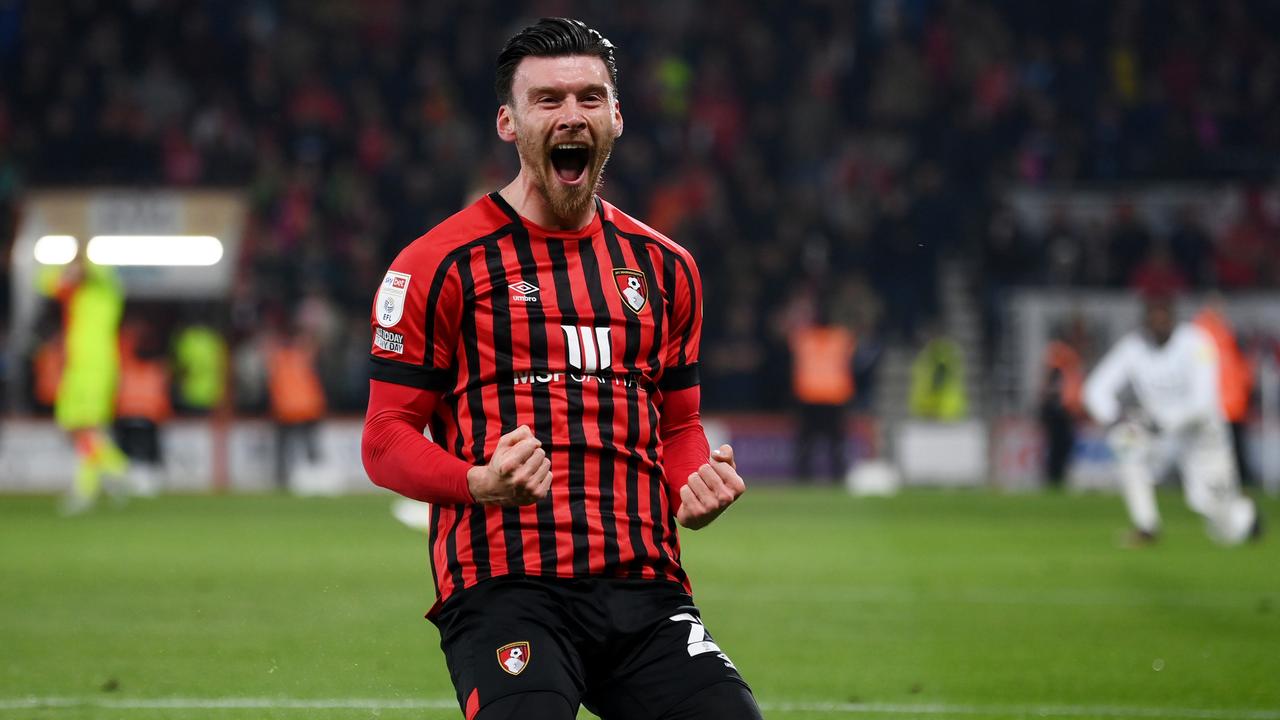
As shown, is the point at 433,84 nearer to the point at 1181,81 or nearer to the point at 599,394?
the point at 1181,81

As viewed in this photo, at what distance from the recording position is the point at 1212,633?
27.7ft

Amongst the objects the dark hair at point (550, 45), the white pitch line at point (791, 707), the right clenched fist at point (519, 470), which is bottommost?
the white pitch line at point (791, 707)

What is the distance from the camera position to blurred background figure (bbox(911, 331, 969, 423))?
2117 centimetres

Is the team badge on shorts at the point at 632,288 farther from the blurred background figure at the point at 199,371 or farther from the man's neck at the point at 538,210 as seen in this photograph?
the blurred background figure at the point at 199,371

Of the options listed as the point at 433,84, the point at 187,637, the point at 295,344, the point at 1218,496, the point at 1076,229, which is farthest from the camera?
the point at 433,84

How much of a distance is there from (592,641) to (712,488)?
39 centimetres

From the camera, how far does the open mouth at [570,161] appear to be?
3.47 metres

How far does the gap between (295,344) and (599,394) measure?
17.5 m

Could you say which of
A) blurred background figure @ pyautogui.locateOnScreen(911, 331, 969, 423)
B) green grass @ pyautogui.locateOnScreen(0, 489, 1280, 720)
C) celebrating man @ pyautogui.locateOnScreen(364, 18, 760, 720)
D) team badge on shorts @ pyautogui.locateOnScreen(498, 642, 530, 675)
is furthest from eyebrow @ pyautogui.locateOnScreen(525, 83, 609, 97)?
blurred background figure @ pyautogui.locateOnScreen(911, 331, 969, 423)

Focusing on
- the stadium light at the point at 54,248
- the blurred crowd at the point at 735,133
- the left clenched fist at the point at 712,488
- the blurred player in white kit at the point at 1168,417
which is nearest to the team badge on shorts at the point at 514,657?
the left clenched fist at the point at 712,488

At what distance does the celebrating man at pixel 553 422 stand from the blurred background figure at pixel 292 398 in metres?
16.9

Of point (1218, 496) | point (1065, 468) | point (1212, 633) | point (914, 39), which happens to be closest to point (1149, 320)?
point (1218, 496)

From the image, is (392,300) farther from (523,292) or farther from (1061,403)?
(1061,403)

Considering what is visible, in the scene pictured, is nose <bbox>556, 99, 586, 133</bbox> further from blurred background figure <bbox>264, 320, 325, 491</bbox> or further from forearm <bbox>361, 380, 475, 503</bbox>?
blurred background figure <bbox>264, 320, 325, 491</bbox>
